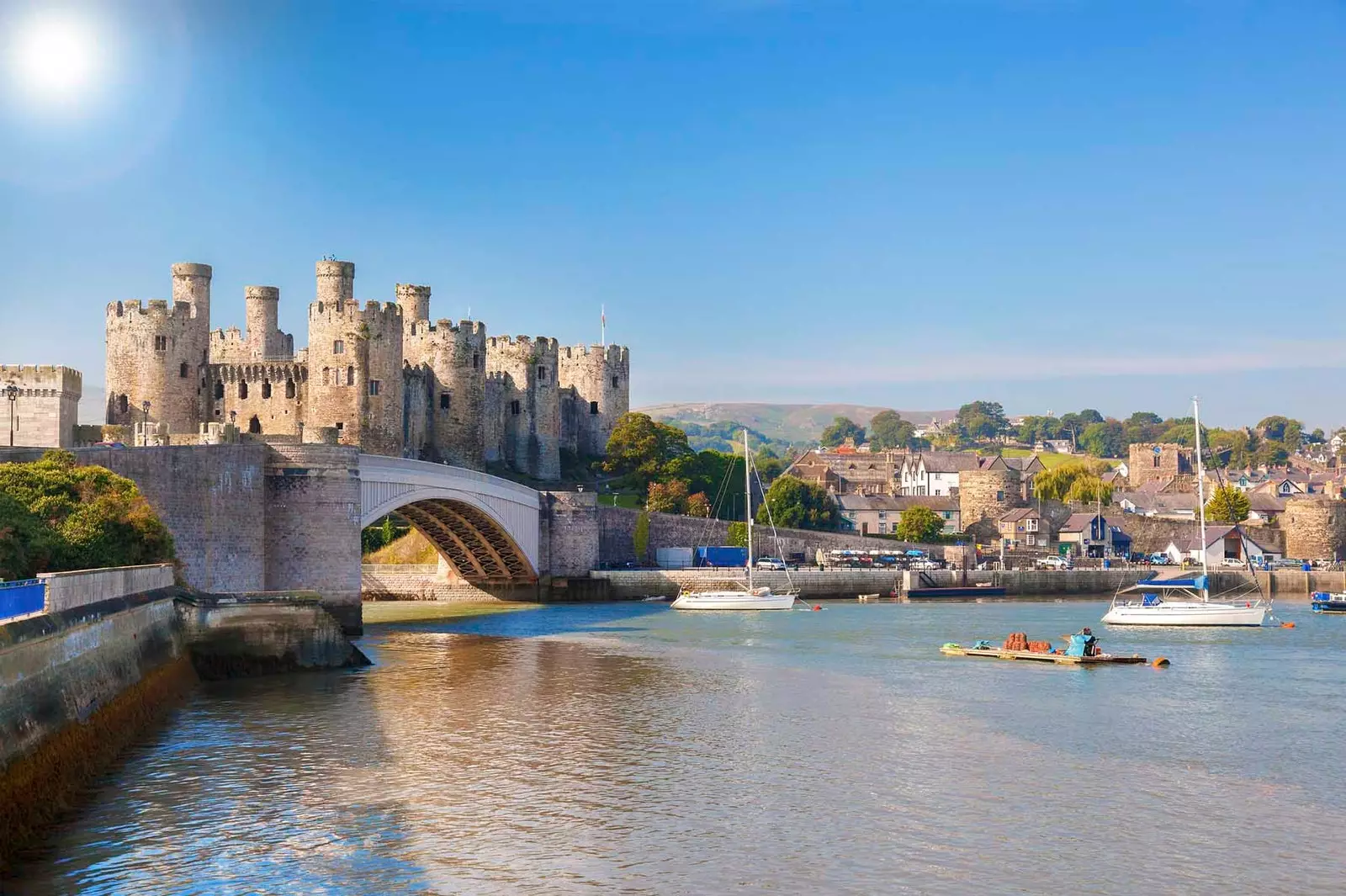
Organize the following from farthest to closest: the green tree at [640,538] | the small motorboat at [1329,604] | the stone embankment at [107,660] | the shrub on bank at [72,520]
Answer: the green tree at [640,538], the small motorboat at [1329,604], the shrub on bank at [72,520], the stone embankment at [107,660]

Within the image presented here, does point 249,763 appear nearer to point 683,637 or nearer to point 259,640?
point 259,640

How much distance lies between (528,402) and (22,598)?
5692 cm

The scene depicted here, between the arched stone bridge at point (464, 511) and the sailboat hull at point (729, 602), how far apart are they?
23.9ft

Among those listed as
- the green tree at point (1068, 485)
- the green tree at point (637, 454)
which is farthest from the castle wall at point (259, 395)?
the green tree at point (1068, 485)

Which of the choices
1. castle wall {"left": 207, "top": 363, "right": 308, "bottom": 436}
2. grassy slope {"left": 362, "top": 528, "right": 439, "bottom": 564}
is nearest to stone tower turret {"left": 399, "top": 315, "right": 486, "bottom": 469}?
grassy slope {"left": 362, "top": 528, "right": 439, "bottom": 564}

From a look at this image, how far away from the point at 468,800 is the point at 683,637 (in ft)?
77.3

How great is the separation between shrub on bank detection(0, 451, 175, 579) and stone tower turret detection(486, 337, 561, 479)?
3994 cm

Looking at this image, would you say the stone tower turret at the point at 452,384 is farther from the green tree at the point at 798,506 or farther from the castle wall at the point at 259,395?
the green tree at the point at 798,506

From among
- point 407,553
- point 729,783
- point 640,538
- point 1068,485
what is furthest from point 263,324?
point 1068,485

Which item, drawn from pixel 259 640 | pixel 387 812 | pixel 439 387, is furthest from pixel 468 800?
pixel 439 387

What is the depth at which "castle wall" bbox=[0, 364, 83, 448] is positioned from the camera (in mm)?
42500

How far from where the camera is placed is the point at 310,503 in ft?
132

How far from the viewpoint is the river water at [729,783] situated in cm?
1616

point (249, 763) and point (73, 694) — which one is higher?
point (73, 694)
